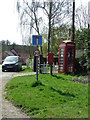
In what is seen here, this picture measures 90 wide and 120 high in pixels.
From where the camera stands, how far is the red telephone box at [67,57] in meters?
16.5

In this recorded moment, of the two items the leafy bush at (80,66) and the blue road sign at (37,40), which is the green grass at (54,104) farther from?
the leafy bush at (80,66)

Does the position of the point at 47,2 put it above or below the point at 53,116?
above

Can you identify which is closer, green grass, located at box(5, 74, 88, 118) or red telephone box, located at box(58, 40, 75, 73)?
green grass, located at box(5, 74, 88, 118)

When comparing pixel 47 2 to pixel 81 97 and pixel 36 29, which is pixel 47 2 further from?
pixel 81 97

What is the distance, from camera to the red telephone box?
16.5 meters

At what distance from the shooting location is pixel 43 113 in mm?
5812

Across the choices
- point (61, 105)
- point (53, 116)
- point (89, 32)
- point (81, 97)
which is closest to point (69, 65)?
point (89, 32)

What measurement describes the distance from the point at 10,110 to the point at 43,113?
1.15 m

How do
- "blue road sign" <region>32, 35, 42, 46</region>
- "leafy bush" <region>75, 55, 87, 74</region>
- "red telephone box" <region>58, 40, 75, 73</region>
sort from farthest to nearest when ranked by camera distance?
"leafy bush" <region>75, 55, 87, 74</region> < "red telephone box" <region>58, 40, 75, 73</region> < "blue road sign" <region>32, 35, 42, 46</region>

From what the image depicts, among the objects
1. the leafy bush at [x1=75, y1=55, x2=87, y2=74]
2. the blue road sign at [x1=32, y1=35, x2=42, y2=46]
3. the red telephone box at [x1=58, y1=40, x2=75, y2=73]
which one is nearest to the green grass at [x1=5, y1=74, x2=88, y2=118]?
the blue road sign at [x1=32, y1=35, x2=42, y2=46]

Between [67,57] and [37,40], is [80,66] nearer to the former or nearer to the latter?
[67,57]

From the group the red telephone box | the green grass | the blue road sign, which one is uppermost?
the blue road sign

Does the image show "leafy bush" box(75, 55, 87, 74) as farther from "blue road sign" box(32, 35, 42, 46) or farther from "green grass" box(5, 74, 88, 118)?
"green grass" box(5, 74, 88, 118)

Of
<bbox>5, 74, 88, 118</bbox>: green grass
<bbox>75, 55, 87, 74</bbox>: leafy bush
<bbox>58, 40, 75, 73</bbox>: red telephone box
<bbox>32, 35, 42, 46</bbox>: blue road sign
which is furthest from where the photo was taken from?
<bbox>75, 55, 87, 74</bbox>: leafy bush
